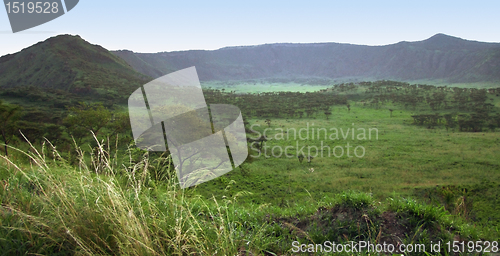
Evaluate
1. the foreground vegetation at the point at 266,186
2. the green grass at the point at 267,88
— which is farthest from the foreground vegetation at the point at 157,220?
the green grass at the point at 267,88

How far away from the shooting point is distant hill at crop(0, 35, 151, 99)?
83.1 meters

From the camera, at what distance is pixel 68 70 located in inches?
Result: 3893

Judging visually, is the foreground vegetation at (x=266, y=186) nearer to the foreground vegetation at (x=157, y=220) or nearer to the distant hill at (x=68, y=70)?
the foreground vegetation at (x=157, y=220)

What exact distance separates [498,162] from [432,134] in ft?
47.5

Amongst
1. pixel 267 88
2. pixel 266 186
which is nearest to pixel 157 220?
pixel 266 186

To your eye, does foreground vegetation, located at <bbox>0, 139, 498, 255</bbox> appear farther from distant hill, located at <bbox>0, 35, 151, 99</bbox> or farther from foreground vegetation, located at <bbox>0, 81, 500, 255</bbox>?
distant hill, located at <bbox>0, 35, 151, 99</bbox>

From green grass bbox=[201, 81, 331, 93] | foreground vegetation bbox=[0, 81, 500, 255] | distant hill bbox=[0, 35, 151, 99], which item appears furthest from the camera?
green grass bbox=[201, 81, 331, 93]

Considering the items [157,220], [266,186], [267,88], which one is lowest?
[266,186]

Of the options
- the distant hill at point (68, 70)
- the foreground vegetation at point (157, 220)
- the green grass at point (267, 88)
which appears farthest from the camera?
the green grass at point (267, 88)

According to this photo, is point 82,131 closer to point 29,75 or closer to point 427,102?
point 427,102

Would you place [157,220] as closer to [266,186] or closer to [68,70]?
[266,186]

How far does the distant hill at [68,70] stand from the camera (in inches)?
3270

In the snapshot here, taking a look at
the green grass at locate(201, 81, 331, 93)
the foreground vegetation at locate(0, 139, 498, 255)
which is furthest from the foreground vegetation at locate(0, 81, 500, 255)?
the green grass at locate(201, 81, 331, 93)

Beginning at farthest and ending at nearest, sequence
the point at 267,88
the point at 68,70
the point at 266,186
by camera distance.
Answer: the point at 267,88 < the point at 68,70 < the point at 266,186
